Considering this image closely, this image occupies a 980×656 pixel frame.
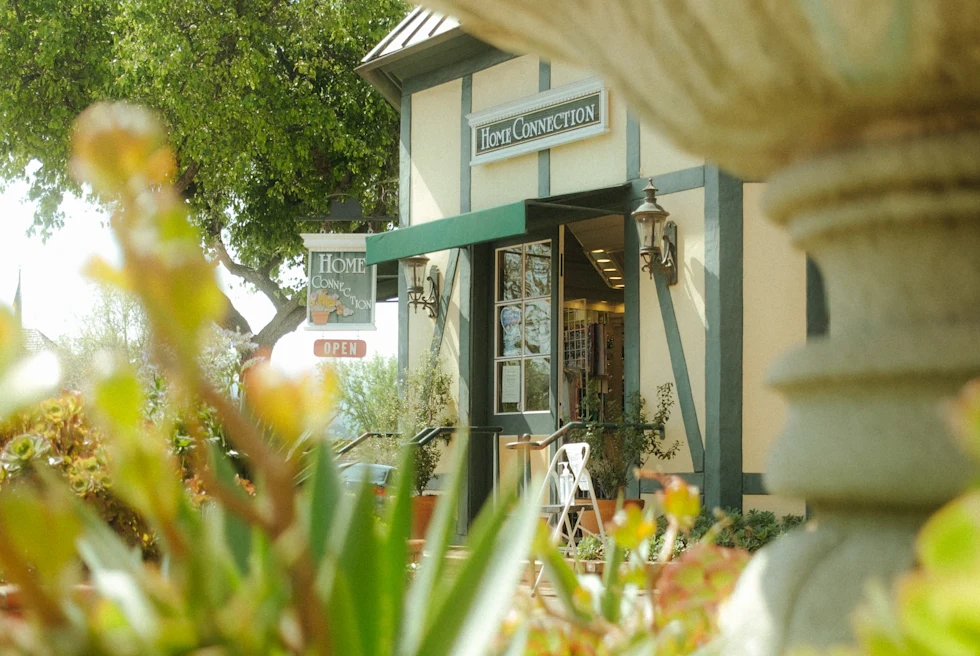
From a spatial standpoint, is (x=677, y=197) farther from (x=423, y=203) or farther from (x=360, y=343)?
(x=360, y=343)

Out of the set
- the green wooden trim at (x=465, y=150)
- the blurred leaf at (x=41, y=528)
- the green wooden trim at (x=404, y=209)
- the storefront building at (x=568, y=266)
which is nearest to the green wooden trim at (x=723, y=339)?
the storefront building at (x=568, y=266)

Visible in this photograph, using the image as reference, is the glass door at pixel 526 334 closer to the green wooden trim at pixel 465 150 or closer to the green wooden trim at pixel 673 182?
the green wooden trim at pixel 465 150

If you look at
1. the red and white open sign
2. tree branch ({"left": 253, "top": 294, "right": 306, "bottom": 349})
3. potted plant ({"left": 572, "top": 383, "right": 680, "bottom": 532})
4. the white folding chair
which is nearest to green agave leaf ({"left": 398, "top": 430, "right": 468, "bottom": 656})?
the white folding chair

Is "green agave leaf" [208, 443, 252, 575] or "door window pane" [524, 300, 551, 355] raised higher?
"door window pane" [524, 300, 551, 355]

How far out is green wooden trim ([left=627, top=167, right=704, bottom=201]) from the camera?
7.39 metres

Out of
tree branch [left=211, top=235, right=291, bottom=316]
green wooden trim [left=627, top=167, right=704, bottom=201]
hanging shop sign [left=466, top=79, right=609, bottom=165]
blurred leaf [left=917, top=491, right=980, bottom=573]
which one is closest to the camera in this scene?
blurred leaf [left=917, top=491, right=980, bottom=573]

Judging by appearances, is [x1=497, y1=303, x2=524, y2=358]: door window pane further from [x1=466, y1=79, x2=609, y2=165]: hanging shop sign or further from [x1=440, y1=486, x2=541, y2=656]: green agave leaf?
[x1=440, y1=486, x2=541, y2=656]: green agave leaf

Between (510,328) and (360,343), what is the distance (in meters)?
2.32

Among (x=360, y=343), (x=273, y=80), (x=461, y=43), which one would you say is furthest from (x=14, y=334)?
(x=273, y=80)

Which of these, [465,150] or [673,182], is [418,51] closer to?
[465,150]

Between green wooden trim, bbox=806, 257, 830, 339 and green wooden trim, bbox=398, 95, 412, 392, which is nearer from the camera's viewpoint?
green wooden trim, bbox=806, 257, 830, 339

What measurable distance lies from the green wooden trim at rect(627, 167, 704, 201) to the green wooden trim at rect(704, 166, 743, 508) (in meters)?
0.11

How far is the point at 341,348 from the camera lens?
35.2ft

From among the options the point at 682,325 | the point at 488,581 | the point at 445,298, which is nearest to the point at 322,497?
the point at 488,581
